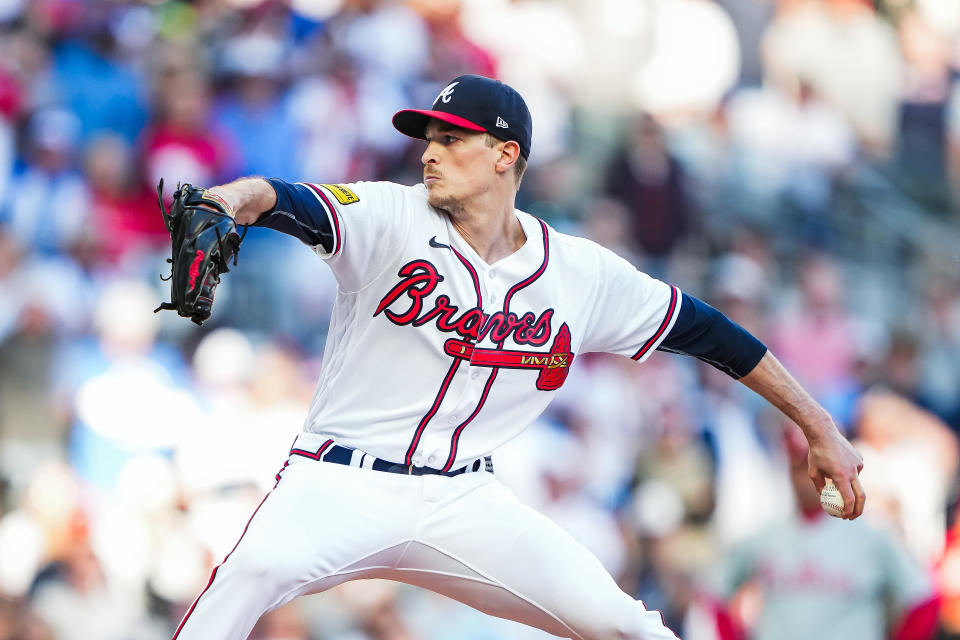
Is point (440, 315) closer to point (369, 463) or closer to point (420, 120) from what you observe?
point (369, 463)

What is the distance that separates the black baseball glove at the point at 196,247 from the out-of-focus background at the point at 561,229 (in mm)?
4023

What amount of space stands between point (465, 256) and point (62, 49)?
6.09 meters

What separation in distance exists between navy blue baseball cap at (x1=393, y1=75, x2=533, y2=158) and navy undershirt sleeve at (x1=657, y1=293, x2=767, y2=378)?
919 mm

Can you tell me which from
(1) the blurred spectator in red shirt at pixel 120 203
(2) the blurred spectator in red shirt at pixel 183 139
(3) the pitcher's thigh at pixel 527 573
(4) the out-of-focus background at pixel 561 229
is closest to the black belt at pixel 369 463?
(3) the pitcher's thigh at pixel 527 573

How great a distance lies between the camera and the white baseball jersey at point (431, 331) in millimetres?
4199

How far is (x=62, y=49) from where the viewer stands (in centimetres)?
940

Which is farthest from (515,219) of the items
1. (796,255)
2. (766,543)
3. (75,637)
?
(796,255)

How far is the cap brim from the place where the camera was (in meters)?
4.39

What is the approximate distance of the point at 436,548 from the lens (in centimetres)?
421

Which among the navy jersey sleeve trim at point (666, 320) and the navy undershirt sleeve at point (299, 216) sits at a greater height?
the navy undershirt sleeve at point (299, 216)

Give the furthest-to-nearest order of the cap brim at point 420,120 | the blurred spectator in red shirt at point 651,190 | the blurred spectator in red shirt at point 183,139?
the blurred spectator in red shirt at point 651,190 < the blurred spectator in red shirt at point 183,139 < the cap brim at point 420,120

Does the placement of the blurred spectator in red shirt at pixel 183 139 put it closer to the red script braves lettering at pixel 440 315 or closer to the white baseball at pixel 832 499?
the red script braves lettering at pixel 440 315

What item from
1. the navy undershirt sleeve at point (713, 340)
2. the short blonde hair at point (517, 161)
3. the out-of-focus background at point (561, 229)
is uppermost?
the short blonde hair at point (517, 161)

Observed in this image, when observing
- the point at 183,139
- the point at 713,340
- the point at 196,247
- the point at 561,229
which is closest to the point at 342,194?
the point at 196,247
